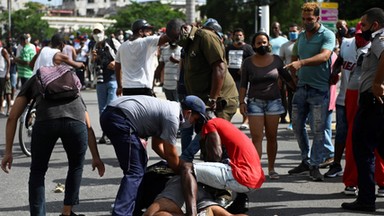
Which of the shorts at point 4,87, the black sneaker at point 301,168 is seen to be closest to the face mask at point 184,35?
the black sneaker at point 301,168

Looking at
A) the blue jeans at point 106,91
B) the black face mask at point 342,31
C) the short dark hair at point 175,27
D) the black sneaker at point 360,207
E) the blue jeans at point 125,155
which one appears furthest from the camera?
the blue jeans at point 106,91

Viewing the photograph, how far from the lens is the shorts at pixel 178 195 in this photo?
23.5 feet

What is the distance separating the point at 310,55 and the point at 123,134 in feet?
10.9

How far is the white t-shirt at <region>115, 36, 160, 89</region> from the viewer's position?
11.0 metres

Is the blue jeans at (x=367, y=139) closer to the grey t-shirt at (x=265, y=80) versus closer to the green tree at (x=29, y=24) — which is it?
the grey t-shirt at (x=265, y=80)

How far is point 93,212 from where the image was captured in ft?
26.7

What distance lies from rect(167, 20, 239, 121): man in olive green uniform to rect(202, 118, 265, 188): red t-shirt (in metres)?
1.27

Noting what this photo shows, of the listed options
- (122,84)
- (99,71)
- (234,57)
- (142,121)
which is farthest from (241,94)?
(234,57)

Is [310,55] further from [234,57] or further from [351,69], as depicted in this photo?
[234,57]

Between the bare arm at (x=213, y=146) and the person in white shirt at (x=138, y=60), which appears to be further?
the person in white shirt at (x=138, y=60)

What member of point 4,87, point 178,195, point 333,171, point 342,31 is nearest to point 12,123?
point 178,195

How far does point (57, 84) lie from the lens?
23.9 feet

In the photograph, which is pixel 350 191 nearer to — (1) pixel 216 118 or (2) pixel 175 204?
(1) pixel 216 118

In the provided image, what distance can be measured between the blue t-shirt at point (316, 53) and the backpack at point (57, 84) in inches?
129
